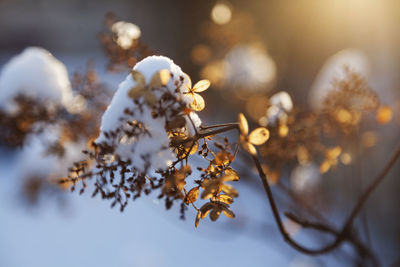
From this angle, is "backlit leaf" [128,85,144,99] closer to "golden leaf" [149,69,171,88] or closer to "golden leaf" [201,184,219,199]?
"golden leaf" [149,69,171,88]

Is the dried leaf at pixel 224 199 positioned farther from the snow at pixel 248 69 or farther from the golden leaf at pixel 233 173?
the snow at pixel 248 69

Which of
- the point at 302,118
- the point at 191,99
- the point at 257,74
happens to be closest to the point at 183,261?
the point at 257,74

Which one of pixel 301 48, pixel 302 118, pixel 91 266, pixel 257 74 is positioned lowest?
pixel 91 266

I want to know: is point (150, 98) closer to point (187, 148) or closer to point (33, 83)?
point (187, 148)

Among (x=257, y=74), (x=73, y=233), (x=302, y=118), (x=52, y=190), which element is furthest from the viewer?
(x=73, y=233)

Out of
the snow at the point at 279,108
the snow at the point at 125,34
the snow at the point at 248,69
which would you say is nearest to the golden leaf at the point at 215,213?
the snow at the point at 279,108

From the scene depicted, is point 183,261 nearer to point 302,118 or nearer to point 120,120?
point 302,118

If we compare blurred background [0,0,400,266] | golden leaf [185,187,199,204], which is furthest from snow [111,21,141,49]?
blurred background [0,0,400,266]
